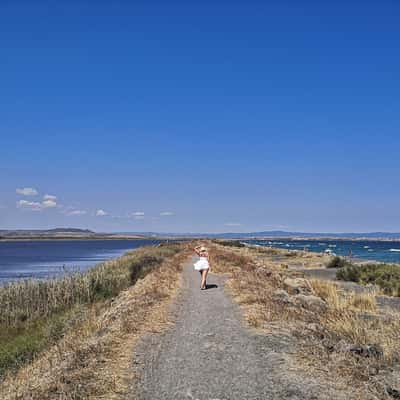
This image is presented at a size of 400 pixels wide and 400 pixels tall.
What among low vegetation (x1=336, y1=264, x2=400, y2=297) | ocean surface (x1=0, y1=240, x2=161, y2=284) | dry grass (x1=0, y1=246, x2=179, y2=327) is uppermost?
low vegetation (x1=336, y1=264, x2=400, y2=297)

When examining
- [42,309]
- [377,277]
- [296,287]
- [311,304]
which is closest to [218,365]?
[311,304]

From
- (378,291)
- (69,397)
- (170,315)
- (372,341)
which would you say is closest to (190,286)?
(170,315)

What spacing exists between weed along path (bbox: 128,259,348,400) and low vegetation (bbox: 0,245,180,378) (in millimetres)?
5070

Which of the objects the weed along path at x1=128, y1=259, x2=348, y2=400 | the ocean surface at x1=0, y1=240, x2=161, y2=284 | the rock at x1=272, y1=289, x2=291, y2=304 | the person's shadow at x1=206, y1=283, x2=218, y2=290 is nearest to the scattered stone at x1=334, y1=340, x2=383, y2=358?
the weed along path at x1=128, y1=259, x2=348, y2=400

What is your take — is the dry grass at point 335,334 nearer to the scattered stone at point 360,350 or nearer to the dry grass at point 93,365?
the scattered stone at point 360,350

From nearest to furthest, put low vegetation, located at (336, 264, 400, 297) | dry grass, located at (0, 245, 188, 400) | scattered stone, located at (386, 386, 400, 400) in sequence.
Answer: scattered stone, located at (386, 386, 400, 400)
dry grass, located at (0, 245, 188, 400)
low vegetation, located at (336, 264, 400, 297)

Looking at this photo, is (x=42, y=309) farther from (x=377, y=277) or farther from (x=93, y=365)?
(x=377, y=277)

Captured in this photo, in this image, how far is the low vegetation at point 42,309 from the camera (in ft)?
50.4

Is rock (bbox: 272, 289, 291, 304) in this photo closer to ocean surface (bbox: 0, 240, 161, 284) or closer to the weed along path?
the weed along path

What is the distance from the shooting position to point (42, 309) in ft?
79.6

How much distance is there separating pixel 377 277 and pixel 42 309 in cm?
1835

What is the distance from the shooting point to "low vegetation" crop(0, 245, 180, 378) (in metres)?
15.4

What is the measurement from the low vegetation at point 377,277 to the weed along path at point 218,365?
1498 cm

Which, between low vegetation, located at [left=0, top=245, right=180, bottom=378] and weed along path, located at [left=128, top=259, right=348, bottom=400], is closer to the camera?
weed along path, located at [left=128, top=259, right=348, bottom=400]
